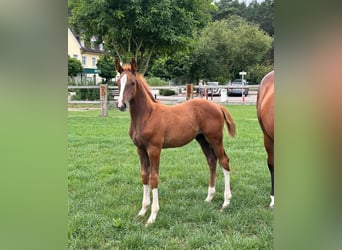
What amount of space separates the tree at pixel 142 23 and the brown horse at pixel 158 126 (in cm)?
297

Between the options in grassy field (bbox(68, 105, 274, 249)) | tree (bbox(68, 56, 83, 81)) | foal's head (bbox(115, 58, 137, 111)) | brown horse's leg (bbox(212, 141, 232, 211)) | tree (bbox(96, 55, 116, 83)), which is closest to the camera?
grassy field (bbox(68, 105, 274, 249))

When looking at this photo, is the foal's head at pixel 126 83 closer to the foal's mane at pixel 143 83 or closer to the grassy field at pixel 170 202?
the foal's mane at pixel 143 83

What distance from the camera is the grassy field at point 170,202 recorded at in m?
1.88

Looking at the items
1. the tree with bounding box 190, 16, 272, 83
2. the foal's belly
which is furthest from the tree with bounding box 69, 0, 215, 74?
the foal's belly

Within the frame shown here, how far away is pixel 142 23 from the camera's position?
643 cm

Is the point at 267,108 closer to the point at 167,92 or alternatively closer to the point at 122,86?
the point at 122,86

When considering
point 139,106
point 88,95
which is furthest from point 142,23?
point 139,106

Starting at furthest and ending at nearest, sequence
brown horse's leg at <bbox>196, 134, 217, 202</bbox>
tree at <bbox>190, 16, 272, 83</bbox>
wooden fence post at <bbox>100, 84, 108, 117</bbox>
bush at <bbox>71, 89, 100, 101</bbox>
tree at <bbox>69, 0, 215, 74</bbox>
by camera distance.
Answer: bush at <bbox>71, 89, 100, 101</bbox>, wooden fence post at <bbox>100, 84, 108, 117</bbox>, tree at <bbox>69, 0, 215, 74</bbox>, brown horse's leg at <bbox>196, 134, 217, 202</bbox>, tree at <bbox>190, 16, 272, 83</bbox>

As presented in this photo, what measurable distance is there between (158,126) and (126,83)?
1.22 ft

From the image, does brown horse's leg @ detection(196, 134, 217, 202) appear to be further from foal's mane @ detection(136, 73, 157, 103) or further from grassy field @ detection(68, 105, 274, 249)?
foal's mane @ detection(136, 73, 157, 103)

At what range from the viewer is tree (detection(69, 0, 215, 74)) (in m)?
5.66
